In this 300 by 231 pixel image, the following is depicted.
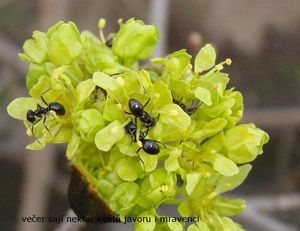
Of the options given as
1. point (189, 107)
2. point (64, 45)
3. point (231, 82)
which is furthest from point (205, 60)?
point (231, 82)

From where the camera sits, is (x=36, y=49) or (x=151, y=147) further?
(x=36, y=49)

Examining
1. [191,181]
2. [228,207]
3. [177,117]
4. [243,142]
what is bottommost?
[228,207]

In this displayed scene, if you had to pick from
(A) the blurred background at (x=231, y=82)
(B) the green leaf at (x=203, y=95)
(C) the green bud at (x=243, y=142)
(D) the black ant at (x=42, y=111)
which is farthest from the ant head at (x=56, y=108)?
(A) the blurred background at (x=231, y=82)

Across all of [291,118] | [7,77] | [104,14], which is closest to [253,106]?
[291,118]

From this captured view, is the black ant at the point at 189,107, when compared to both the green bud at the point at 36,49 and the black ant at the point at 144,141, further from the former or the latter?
the green bud at the point at 36,49

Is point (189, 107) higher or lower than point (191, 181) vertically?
higher

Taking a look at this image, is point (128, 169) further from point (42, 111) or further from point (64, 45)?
point (64, 45)

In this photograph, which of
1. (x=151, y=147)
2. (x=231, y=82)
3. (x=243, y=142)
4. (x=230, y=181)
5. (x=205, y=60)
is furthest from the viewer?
(x=231, y=82)
